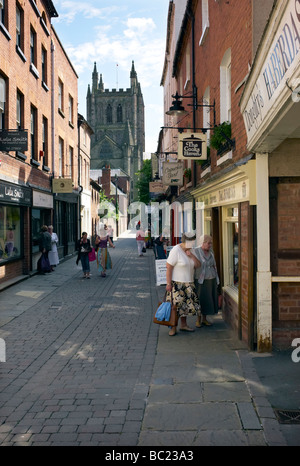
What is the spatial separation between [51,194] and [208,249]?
12609mm

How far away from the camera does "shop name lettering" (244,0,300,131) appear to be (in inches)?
132

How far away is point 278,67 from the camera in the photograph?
3.94m

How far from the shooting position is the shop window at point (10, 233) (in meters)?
13.2

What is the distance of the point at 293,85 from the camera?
3.64 metres

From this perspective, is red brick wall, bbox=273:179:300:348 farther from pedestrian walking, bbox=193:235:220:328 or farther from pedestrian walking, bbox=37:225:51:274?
pedestrian walking, bbox=37:225:51:274

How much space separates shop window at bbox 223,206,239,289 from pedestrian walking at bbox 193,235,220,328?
62 cm

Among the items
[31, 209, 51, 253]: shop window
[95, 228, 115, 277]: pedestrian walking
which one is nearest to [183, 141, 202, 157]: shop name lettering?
[95, 228, 115, 277]: pedestrian walking

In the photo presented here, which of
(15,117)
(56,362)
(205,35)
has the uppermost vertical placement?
(205,35)

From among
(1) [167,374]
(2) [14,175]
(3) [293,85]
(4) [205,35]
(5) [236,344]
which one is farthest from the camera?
(2) [14,175]

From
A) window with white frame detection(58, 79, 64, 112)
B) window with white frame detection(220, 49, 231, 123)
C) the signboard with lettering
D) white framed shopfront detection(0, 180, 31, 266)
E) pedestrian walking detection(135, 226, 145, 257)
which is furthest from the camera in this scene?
pedestrian walking detection(135, 226, 145, 257)

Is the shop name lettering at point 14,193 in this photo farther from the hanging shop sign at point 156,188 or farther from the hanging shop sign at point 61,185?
the hanging shop sign at point 156,188

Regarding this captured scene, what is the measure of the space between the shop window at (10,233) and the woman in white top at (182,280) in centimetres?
703

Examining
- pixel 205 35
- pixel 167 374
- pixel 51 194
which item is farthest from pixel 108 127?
pixel 167 374

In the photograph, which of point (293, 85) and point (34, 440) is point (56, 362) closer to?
point (34, 440)
